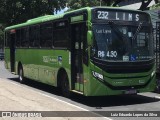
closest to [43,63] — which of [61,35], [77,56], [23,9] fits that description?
[61,35]

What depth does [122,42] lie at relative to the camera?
40.3ft

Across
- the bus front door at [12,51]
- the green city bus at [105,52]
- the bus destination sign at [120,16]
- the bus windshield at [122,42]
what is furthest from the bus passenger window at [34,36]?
the bus windshield at [122,42]

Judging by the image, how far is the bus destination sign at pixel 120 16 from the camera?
40.0 ft

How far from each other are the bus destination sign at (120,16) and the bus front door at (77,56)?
2.14 ft

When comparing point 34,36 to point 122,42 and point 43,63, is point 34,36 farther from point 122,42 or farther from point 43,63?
point 122,42

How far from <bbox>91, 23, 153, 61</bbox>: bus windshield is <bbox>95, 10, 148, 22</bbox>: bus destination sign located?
231mm

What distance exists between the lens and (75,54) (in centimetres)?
1323

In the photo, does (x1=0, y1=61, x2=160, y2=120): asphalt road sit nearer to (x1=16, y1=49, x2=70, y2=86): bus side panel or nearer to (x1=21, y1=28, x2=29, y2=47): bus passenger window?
(x1=16, y1=49, x2=70, y2=86): bus side panel

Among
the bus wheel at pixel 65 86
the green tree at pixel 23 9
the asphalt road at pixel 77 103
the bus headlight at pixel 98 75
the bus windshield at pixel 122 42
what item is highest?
the green tree at pixel 23 9

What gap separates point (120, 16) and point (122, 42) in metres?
0.85

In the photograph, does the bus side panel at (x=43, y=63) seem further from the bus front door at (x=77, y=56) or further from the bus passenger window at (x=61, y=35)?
the bus front door at (x=77, y=56)

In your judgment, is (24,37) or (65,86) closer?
(65,86)

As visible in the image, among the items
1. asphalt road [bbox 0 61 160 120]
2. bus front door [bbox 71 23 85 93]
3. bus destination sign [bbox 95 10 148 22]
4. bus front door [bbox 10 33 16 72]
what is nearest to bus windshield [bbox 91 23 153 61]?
bus destination sign [bbox 95 10 148 22]

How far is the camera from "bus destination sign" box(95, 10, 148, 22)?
12.2 m
